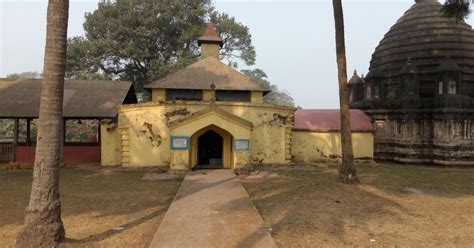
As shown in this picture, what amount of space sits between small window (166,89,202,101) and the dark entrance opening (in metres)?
2.56

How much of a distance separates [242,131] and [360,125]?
9874mm

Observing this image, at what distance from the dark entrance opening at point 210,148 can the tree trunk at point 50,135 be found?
14200mm

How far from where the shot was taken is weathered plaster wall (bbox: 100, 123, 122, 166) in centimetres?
2042

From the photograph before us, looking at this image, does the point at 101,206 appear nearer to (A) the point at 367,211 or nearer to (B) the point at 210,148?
(A) the point at 367,211

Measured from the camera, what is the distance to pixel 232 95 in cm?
2245

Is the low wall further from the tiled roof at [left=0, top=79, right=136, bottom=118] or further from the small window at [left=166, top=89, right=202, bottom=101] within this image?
the small window at [left=166, top=89, right=202, bottom=101]

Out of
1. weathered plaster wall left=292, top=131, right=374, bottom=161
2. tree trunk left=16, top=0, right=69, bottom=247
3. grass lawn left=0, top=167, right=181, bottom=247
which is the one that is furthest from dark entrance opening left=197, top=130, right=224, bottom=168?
tree trunk left=16, top=0, right=69, bottom=247

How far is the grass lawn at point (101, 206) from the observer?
7242 millimetres

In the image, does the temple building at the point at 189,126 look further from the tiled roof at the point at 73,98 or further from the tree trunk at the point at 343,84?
the tree trunk at the point at 343,84

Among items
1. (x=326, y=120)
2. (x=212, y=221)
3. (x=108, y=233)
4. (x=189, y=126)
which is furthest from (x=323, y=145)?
(x=108, y=233)

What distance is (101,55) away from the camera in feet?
113

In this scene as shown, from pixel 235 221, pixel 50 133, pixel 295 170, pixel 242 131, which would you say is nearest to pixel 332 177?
pixel 295 170

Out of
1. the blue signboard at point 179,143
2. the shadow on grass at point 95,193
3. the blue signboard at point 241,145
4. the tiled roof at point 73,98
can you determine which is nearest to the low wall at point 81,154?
the tiled roof at point 73,98

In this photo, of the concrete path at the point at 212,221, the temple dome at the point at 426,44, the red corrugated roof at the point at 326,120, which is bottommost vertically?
the concrete path at the point at 212,221
